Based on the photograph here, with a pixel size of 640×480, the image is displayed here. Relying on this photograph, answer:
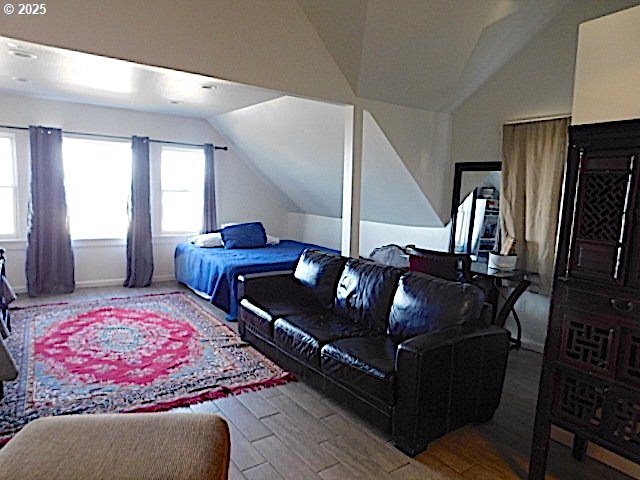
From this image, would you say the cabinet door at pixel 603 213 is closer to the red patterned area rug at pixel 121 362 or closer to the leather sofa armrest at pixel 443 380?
the leather sofa armrest at pixel 443 380

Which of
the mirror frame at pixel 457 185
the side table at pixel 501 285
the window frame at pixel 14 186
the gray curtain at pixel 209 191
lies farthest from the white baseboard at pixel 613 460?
the window frame at pixel 14 186

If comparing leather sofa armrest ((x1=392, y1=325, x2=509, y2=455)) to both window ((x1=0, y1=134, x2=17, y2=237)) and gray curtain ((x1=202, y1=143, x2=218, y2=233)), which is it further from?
window ((x1=0, y1=134, x2=17, y2=237))

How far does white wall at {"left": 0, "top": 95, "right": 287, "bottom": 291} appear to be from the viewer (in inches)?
204

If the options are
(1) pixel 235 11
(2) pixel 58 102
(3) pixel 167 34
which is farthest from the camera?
(2) pixel 58 102

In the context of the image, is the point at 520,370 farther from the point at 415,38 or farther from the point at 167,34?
the point at 167,34

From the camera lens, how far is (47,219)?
17.2ft

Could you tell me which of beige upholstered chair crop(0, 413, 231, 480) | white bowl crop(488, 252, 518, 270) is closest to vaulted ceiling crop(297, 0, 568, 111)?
white bowl crop(488, 252, 518, 270)

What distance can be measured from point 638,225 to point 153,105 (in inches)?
202

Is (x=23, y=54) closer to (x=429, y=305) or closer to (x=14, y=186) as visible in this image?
(x=14, y=186)

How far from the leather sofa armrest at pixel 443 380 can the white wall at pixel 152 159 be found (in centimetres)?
483

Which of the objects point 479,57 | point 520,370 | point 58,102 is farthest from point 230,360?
point 58,102

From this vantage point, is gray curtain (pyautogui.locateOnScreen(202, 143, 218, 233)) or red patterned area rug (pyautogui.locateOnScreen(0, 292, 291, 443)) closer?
red patterned area rug (pyautogui.locateOnScreen(0, 292, 291, 443))

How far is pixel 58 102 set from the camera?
207 inches

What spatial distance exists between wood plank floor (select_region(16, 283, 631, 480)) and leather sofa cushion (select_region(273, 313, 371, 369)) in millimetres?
292
